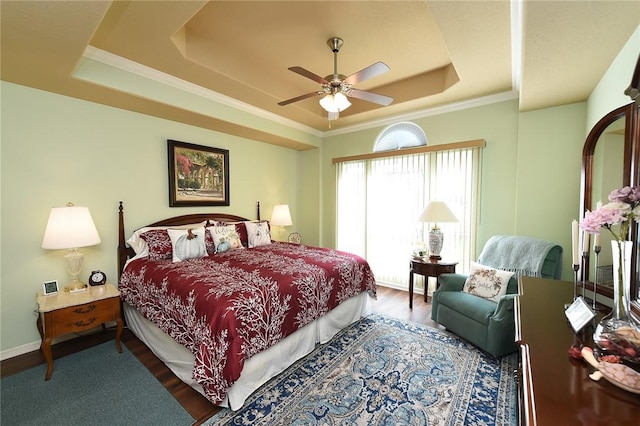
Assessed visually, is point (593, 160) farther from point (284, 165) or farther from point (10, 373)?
point (10, 373)

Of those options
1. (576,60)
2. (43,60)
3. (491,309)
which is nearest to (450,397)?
(491,309)

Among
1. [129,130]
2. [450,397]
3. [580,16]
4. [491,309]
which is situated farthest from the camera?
[129,130]

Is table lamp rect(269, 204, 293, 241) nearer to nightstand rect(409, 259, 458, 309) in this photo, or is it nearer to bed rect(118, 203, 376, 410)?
bed rect(118, 203, 376, 410)

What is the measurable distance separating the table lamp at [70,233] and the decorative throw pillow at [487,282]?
369cm

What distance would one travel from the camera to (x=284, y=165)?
A: 5.04 m

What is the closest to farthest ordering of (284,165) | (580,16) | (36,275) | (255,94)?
(580,16), (36,275), (255,94), (284,165)

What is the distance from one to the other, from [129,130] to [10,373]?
8.11 feet

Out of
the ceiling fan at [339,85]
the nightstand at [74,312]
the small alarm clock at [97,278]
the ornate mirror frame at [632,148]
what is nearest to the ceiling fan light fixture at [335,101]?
the ceiling fan at [339,85]

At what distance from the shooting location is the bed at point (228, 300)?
1.74 meters

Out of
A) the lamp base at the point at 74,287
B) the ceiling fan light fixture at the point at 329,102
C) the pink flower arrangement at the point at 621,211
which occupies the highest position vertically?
the ceiling fan light fixture at the point at 329,102

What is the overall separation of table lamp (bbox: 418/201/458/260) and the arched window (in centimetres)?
115

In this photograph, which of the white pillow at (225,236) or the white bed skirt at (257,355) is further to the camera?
the white pillow at (225,236)

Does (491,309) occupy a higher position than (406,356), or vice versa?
(491,309)

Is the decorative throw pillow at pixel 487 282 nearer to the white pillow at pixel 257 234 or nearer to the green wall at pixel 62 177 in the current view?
the white pillow at pixel 257 234
